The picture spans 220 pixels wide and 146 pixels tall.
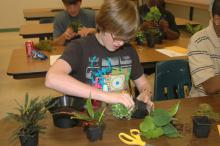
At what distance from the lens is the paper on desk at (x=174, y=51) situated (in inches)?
111

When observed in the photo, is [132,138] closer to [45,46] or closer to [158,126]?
[158,126]

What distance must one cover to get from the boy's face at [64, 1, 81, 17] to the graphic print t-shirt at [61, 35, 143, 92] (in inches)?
67.7

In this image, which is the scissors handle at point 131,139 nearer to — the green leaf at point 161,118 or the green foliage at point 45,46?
the green leaf at point 161,118

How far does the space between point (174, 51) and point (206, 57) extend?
984 millimetres

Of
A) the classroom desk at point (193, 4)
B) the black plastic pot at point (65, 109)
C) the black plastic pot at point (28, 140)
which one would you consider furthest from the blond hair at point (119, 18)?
the classroom desk at point (193, 4)

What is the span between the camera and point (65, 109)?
140 centimetres

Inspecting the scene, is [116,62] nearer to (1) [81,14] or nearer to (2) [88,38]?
(2) [88,38]

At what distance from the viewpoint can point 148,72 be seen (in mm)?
3268

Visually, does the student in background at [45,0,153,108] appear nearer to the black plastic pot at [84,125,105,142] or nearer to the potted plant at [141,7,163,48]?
the black plastic pot at [84,125,105,142]

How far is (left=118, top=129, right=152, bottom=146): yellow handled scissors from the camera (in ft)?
4.08

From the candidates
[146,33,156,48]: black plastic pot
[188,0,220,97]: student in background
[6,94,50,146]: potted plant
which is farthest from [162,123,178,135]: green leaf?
[146,33,156,48]: black plastic pot

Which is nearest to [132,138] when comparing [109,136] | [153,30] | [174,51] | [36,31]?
[109,136]

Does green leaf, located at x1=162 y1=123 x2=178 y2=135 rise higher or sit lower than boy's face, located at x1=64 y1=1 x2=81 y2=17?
lower

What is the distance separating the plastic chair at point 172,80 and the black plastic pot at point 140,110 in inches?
31.8
